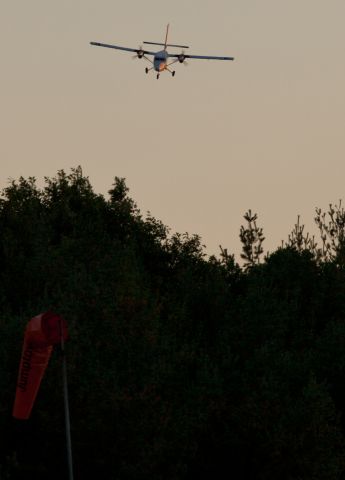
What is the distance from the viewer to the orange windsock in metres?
30.5

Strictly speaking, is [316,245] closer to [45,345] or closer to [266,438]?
[266,438]

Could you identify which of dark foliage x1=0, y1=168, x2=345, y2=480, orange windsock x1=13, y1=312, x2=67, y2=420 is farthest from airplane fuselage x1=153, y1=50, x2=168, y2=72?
orange windsock x1=13, y1=312, x2=67, y2=420

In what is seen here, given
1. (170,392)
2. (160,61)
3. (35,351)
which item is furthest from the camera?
(160,61)

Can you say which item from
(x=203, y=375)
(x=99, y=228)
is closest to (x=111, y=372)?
(x=203, y=375)

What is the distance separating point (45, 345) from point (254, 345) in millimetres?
24946

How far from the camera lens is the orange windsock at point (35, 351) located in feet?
100

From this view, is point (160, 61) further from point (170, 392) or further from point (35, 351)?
point (35, 351)

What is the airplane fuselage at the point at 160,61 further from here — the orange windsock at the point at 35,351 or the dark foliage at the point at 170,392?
the orange windsock at the point at 35,351

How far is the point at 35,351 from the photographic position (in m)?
31.6

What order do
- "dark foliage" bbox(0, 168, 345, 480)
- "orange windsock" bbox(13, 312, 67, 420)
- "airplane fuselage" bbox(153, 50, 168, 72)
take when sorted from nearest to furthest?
"orange windsock" bbox(13, 312, 67, 420) < "dark foliage" bbox(0, 168, 345, 480) < "airplane fuselage" bbox(153, 50, 168, 72)

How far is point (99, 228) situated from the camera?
272 feet

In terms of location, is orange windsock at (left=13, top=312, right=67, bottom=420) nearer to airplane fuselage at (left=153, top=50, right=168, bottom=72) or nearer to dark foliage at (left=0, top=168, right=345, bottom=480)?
dark foliage at (left=0, top=168, right=345, bottom=480)

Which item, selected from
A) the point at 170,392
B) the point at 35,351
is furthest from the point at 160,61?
the point at 35,351

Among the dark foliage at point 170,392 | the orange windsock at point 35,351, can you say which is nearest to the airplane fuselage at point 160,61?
the dark foliage at point 170,392
